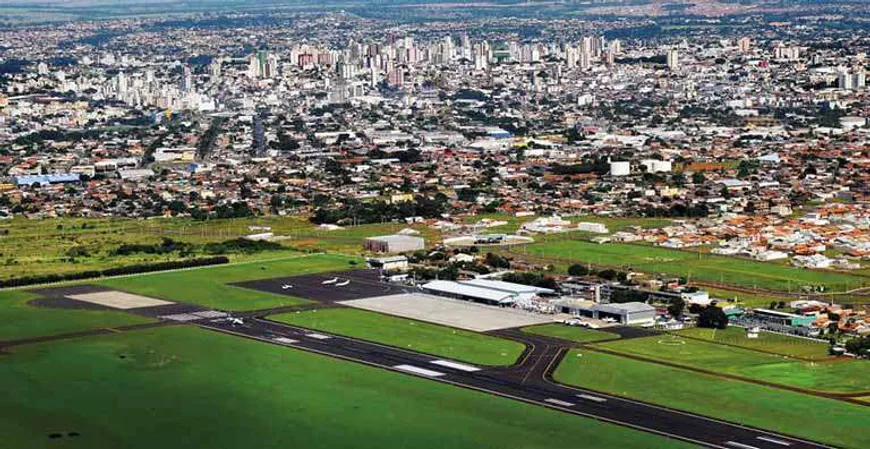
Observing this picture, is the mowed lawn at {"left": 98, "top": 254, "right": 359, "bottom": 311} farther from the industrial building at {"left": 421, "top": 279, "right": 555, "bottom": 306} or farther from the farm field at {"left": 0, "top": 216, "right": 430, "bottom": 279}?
the industrial building at {"left": 421, "top": 279, "right": 555, "bottom": 306}

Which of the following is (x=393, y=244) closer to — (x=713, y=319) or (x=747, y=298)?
(x=747, y=298)

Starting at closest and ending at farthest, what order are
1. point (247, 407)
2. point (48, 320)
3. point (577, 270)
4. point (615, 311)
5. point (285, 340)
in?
point (247, 407), point (285, 340), point (615, 311), point (48, 320), point (577, 270)

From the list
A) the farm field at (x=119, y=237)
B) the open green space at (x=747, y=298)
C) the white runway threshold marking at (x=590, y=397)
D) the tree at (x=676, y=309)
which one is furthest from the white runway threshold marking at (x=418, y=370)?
the farm field at (x=119, y=237)

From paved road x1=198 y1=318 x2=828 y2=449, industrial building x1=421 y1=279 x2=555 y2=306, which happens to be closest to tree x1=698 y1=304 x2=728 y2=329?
paved road x1=198 y1=318 x2=828 y2=449

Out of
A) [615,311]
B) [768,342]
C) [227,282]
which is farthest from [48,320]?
[768,342]

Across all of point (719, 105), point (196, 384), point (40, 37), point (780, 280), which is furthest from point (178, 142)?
point (40, 37)

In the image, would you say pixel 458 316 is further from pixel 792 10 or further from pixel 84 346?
pixel 792 10
